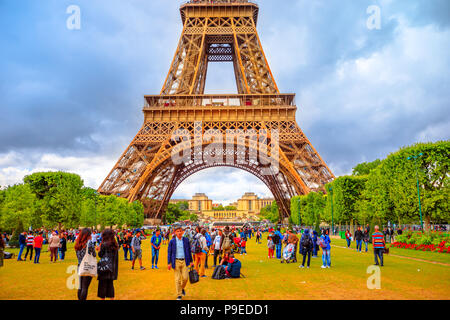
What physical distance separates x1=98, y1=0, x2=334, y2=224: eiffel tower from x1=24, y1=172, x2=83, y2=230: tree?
7173mm

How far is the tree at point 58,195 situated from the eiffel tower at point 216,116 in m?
7.17

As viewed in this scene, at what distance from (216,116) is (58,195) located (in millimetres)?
21079

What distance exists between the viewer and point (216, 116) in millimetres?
42219

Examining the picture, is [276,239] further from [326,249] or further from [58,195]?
[58,195]

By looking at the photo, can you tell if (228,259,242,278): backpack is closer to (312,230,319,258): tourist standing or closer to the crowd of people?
the crowd of people

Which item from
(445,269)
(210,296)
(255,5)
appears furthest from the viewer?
(255,5)

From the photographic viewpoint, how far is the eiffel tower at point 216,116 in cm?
3906

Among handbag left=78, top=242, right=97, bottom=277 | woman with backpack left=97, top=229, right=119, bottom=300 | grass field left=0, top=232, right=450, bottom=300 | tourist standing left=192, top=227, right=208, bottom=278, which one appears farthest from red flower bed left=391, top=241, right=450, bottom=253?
handbag left=78, top=242, right=97, bottom=277

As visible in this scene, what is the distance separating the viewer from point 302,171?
127ft

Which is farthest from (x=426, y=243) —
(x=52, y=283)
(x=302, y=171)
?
(x=52, y=283)

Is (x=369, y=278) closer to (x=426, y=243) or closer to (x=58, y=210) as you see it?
(x=426, y=243)

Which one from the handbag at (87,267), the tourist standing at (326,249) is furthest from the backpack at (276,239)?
the handbag at (87,267)

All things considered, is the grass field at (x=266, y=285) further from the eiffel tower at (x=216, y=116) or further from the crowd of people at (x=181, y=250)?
the eiffel tower at (x=216, y=116)
